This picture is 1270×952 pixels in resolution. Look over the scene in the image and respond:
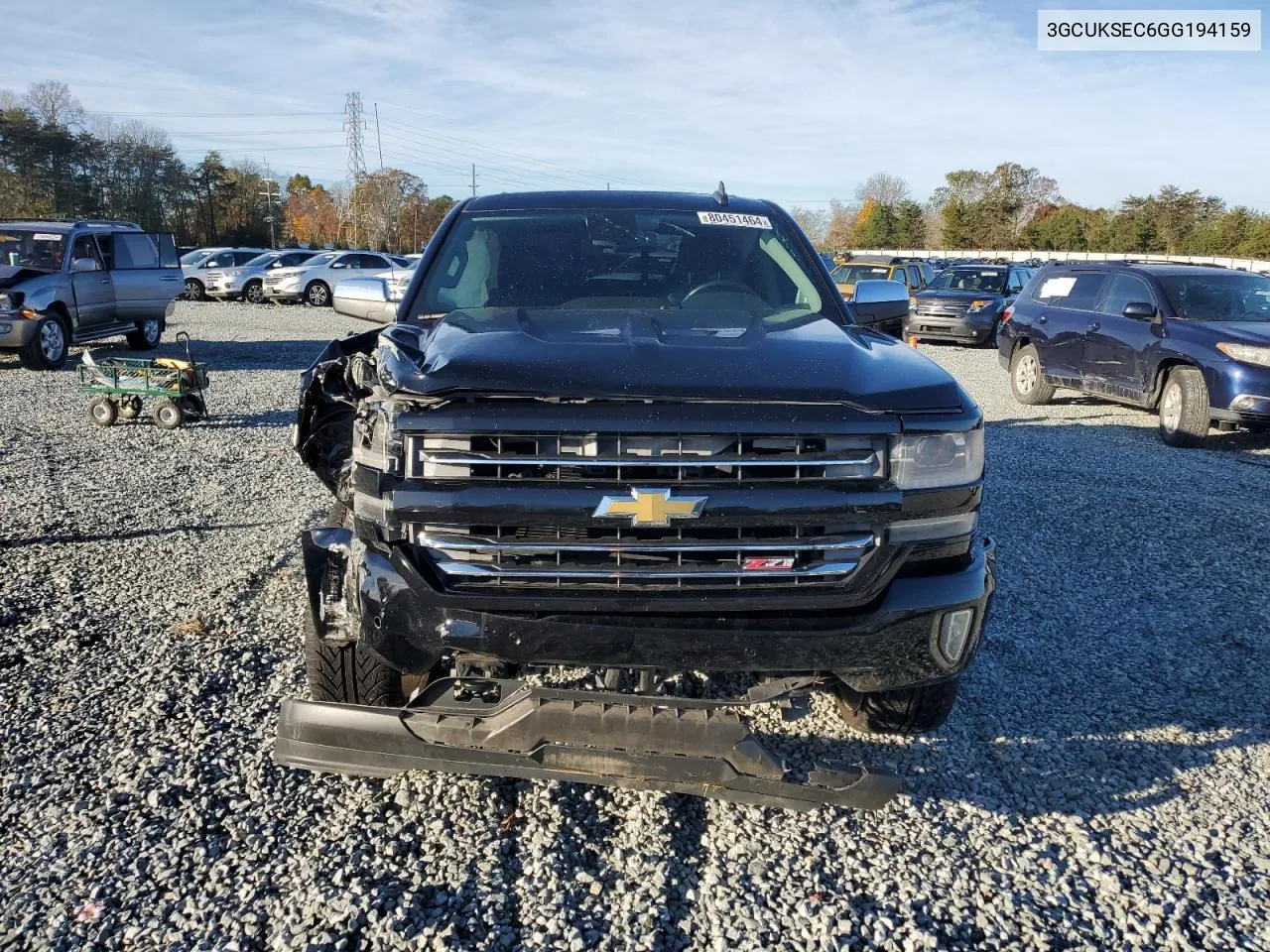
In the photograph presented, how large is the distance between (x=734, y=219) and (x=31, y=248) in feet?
42.2

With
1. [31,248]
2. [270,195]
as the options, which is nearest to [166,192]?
[270,195]

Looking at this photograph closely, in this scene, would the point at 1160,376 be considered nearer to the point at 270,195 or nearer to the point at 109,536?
the point at 109,536

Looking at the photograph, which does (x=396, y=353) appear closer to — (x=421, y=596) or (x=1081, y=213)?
(x=421, y=596)

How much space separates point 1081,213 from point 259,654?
6493cm

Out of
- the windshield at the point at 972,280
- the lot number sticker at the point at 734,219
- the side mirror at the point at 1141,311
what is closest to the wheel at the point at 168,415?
the lot number sticker at the point at 734,219

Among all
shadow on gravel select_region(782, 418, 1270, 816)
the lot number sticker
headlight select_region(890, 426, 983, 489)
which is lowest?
shadow on gravel select_region(782, 418, 1270, 816)

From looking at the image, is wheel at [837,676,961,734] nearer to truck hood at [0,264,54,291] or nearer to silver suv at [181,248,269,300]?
truck hood at [0,264,54,291]

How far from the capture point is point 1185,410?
958 cm

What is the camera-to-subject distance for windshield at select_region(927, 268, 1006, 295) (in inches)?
824

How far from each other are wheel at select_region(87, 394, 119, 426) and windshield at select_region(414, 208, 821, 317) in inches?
260

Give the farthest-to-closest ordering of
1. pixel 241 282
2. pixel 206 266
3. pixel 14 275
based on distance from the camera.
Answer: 1. pixel 206 266
2. pixel 241 282
3. pixel 14 275

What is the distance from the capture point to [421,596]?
8.32ft

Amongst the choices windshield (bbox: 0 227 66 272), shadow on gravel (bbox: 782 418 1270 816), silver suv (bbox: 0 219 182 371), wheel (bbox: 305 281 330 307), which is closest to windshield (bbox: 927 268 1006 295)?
shadow on gravel (bbox: 782 418 1270 816)

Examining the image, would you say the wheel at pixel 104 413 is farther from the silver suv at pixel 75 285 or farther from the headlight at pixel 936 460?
the headlight at pixel 936 460
